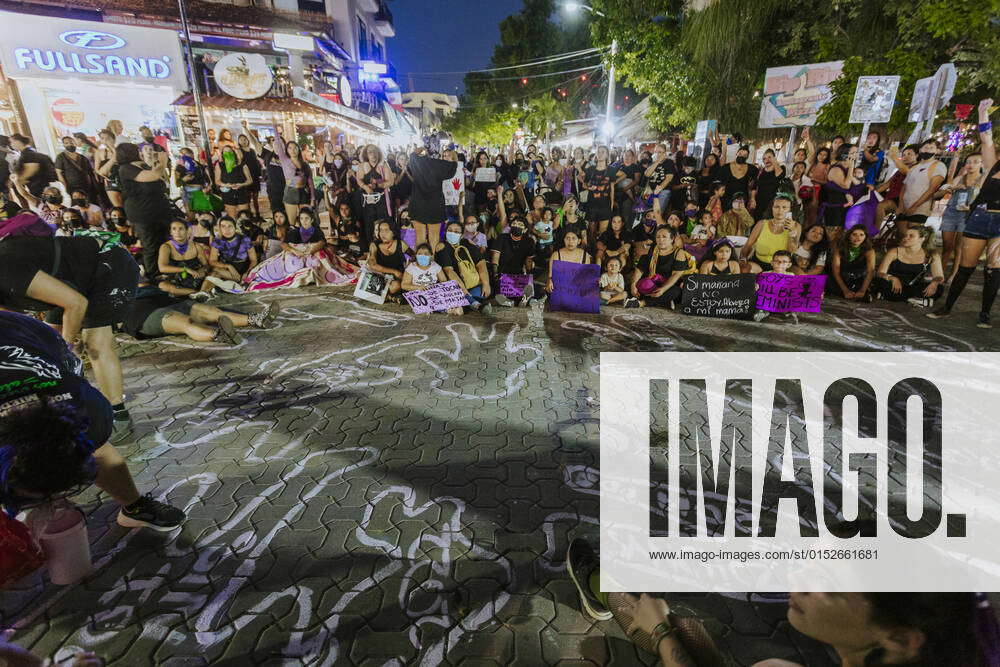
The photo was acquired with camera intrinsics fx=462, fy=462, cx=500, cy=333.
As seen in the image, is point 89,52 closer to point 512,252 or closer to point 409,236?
point 409,236

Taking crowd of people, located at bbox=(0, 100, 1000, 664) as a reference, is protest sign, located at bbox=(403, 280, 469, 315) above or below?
below

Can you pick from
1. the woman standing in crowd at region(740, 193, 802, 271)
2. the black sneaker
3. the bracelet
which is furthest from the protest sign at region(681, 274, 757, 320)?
the bracelet

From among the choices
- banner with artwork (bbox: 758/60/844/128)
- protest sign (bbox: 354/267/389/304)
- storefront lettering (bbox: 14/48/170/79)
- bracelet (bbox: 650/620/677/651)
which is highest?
storefront lettering (bbox: 14/48/170/79)

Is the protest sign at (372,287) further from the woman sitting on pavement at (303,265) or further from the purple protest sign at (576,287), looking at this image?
the purple protest sign at (576,287)

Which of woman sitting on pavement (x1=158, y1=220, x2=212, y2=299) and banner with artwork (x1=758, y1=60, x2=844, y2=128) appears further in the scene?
banner with artwork (x1=758, y1=60, x2=844, y2=128)

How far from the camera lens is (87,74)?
628 inches

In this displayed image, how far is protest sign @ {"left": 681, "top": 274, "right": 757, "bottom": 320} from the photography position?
6355 millimetres

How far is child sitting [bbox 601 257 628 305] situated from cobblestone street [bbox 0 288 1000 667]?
59.0 inches

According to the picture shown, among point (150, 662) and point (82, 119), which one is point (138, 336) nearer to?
point (150, 662)

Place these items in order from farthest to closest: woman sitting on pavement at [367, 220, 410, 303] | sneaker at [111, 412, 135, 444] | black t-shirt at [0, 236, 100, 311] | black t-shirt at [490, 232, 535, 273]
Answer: black t-shirt at [490, 232, 535, 273], woman sitting on pavement at [367, 220, 410, 303], sneaker at [111, 412, 135, 444], black t-shirt at [0, 236, 100, 311]

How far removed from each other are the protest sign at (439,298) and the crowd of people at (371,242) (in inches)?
4.6

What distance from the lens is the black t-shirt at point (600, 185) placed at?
28.6 ft

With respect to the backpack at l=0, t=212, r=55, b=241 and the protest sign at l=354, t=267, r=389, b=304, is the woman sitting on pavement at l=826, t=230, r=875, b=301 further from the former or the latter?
the backpack at l=0, t=212, r=55, b=241

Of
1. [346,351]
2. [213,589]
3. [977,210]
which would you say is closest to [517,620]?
[213,589]
